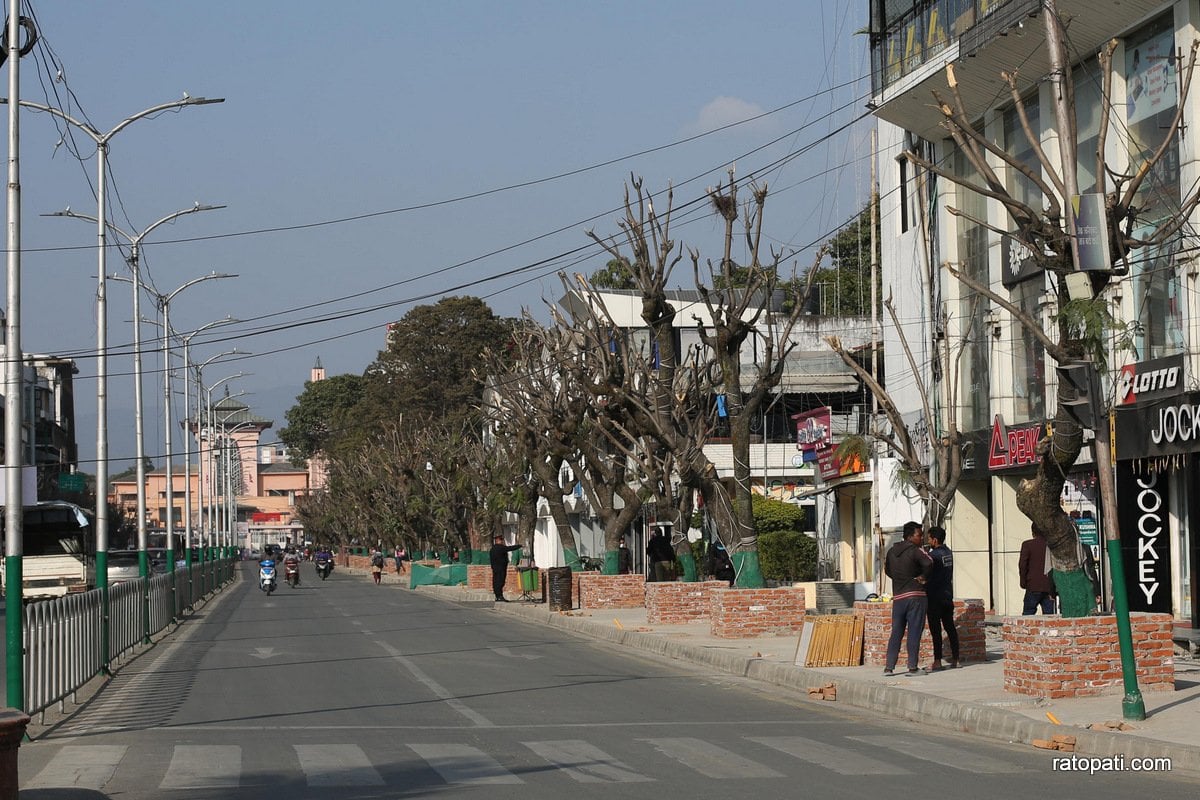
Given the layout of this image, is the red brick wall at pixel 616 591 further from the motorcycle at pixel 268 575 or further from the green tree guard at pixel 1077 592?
the green tree guard at pixel 1077 592

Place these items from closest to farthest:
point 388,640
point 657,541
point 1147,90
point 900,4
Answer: point 1147,90
point 388,640
point 900,4
point 657,541

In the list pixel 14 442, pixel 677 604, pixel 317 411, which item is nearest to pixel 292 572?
pixel 677 604

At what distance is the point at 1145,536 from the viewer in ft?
82.6

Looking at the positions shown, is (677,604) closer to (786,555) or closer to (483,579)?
(786,555)

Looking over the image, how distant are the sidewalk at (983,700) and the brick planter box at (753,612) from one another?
265mm

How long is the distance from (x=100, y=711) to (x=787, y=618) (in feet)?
41.8

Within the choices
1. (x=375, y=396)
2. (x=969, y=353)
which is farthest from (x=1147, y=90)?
(x=375, y=396)

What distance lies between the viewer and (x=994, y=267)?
30.9 meters

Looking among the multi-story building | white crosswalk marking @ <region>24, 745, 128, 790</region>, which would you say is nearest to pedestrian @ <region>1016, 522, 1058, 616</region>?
the multi-story building

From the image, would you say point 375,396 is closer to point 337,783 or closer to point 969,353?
point 969,353

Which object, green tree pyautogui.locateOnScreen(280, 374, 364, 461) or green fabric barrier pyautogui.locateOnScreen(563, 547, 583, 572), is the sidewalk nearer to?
green fabric barrier pyautogui.locateOnScreen(563, 547, 583, 572)

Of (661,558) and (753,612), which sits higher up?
(661,558)

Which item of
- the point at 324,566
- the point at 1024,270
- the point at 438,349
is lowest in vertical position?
the point at 324,566

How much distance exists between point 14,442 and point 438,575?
4782 cm
